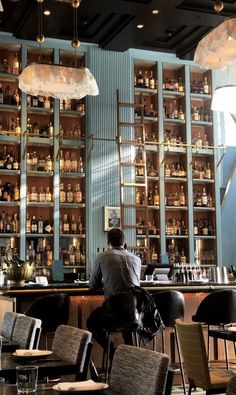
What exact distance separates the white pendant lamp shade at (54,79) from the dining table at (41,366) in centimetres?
340

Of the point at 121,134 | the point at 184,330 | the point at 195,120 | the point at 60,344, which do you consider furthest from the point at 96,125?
the point at 60,344

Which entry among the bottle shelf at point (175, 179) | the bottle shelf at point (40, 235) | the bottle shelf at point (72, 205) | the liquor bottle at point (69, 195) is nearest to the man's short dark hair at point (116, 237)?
the bottle shelf at point (40, 235)

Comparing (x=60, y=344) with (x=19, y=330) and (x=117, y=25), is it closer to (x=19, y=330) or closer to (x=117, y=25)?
(x=19, y=330)

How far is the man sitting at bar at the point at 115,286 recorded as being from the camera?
15.2ft

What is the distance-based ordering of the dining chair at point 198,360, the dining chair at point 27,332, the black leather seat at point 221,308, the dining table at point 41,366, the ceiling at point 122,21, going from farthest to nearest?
the ceiling at point 122,21 → the black leather seat at point 221,308 → the dining chair at point 198,360 → the dining chair at point 27,332 → the dining table at point 41,366

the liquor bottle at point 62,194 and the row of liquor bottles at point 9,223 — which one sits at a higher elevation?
the liquor bottle at point 62,194

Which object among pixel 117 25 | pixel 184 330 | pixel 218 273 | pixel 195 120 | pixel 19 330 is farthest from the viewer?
pixel 195 120

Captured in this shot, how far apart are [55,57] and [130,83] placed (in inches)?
48.5

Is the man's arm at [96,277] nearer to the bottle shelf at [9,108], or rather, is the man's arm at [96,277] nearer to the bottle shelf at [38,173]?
the bottle shelf at [38,173]

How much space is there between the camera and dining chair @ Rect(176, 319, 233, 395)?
3.42 metres

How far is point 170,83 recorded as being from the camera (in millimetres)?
9609

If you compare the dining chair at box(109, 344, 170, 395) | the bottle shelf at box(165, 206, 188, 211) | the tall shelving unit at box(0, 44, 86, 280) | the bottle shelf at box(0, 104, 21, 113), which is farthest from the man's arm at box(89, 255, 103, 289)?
the bottle shelf at box(165, 206, 188, 211)

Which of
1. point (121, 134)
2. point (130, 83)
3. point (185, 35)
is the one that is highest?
point (185, 35)

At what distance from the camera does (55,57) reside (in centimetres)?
870
